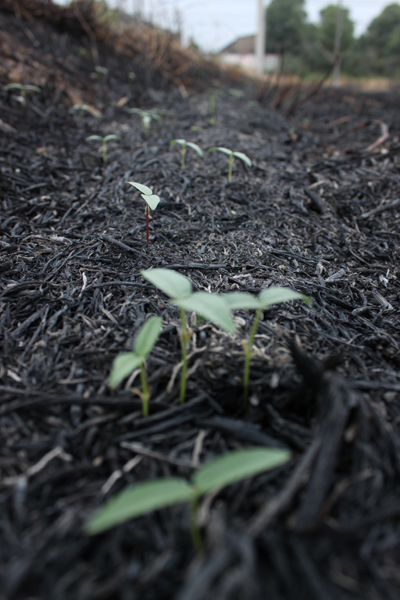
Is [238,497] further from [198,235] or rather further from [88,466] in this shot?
[198,235]

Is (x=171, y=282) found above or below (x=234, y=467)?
above

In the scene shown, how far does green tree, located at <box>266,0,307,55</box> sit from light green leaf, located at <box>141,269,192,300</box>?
2143 cm

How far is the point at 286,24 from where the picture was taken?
60.7ft

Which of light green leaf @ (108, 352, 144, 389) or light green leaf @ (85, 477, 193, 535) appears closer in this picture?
light green leaf @ (85, 477, 193, 535)

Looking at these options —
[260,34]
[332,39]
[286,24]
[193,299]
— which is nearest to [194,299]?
[193,299]

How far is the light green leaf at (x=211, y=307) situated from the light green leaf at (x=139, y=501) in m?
0.21

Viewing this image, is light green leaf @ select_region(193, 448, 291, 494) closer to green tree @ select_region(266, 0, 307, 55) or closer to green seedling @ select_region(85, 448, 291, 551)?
green seedling @ select_region(85, 448, 291, 551)

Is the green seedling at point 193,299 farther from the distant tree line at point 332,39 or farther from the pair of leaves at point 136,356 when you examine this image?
the distant tree line at point 332,39

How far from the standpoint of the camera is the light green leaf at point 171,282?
1.78 feet

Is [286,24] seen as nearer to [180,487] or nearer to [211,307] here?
[211,307]

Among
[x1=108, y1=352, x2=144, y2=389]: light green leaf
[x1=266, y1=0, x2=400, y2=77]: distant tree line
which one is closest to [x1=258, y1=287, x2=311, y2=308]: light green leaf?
[x1=108, y1=352, x2=144, y2=389]: light green leaf

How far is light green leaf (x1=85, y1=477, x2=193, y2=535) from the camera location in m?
0.32

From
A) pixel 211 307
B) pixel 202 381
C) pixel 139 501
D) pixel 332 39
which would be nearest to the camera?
pixel 139 501

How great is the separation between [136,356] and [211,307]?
164mm
